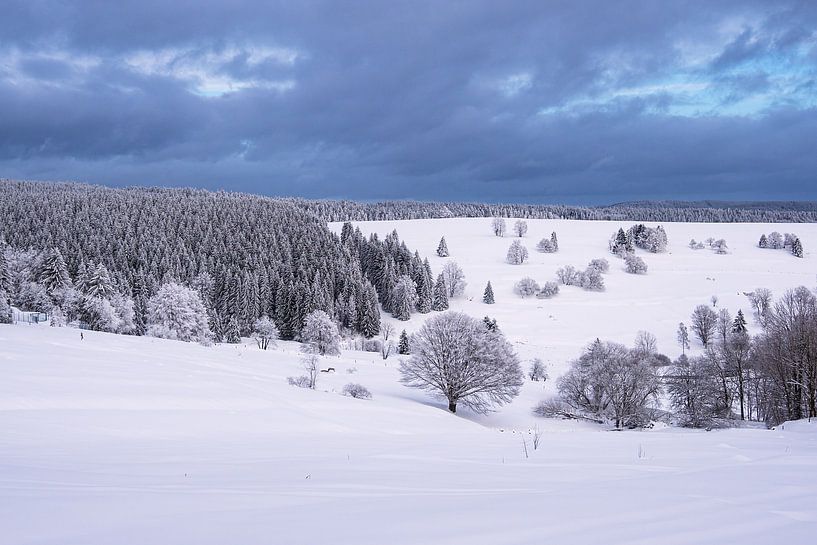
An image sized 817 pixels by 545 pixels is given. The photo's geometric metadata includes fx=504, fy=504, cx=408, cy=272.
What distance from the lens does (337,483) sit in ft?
23.2

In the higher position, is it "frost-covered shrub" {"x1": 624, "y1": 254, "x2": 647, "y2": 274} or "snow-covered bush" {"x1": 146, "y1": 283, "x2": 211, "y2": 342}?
"frost-covered shrub" {"x1": 624, "y1": 254, "x2": 647, "y2": 274}

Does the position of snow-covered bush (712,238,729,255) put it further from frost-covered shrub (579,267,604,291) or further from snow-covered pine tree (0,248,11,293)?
snow-covered pine tree (0,248,11,293)

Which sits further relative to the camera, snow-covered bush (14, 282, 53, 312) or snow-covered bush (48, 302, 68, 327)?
snow-covered bush (14, 282, 53, 312)

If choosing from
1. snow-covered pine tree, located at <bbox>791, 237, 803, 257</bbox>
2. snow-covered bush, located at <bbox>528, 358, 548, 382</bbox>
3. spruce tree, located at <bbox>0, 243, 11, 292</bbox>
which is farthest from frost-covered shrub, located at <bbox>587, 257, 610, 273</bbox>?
spruce tree, located at <bbox>0, 243, 11, 292</bbox>

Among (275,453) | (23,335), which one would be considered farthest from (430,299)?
(275,453)

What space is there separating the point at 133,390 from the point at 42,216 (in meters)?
142

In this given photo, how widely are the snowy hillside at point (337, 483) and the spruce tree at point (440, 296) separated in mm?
92226

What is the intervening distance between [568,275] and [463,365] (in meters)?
90.3

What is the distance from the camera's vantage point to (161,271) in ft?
339

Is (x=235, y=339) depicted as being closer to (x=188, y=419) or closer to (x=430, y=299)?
(x=430, y=299)

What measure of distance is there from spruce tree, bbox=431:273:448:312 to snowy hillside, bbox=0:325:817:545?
92.2 m

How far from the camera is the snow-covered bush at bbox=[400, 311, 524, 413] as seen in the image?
4006 cm

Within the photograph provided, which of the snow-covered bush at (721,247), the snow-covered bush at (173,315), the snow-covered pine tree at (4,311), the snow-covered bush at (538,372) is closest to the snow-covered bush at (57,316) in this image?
the snow-covered pine tree at (4,311)

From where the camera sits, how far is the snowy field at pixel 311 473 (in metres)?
4.23
